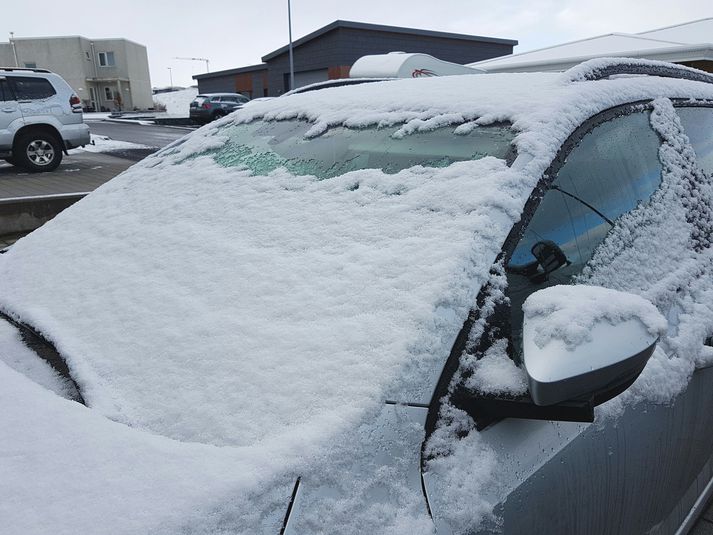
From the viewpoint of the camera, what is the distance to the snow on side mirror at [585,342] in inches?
38.3

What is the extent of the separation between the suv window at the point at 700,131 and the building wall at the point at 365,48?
30612mm

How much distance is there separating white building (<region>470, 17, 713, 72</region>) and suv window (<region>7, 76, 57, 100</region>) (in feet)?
26.8

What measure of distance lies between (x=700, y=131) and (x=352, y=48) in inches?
1245

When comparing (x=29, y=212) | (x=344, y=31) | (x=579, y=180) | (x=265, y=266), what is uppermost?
(x=344, y=31)

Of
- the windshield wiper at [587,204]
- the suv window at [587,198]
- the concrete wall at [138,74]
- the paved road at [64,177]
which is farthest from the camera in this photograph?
the concrete wall at [138,74]

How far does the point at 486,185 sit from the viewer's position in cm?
131

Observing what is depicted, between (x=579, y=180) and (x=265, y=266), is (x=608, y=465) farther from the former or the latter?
(x=265, y=266)

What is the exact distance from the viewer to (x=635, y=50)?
8445 mm

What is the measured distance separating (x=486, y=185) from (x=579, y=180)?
0.30 meters

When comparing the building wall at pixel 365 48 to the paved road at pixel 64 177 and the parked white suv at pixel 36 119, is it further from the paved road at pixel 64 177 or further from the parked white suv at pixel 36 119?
the parked white suv at pixel 36 119

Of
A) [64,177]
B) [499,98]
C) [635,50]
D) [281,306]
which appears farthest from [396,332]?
[64,177]

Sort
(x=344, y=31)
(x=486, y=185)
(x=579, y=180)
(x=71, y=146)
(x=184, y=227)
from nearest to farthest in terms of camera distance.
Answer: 1. (x=486, y=185)
2. (x=579, y=180)
3. (x=184, y=227)
4. (x=71, y=146)
5. (x=344, y=31)

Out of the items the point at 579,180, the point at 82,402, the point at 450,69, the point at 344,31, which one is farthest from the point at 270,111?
the point at 344,31

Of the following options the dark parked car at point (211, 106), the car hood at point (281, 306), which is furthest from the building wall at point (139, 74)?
the car hood at point (281, 306)
